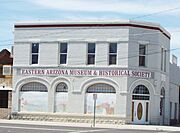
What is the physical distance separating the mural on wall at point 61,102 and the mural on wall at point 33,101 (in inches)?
40.4

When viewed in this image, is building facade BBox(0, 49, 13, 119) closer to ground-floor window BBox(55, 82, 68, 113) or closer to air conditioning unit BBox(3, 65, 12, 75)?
air conditioning unit BBox(3, 65, 12, 75)

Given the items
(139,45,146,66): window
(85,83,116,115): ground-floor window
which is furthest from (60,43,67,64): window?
(139,45,146,66): window

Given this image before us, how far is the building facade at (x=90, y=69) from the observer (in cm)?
4416

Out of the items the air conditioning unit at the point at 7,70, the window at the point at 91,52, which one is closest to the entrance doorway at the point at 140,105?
the window at the point at 91,52

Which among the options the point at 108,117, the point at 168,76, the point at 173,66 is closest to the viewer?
the point at 108,117

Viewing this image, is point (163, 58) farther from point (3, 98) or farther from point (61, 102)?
point (3, 98)

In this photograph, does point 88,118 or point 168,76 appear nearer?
point 88,118

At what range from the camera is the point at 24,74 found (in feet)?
153

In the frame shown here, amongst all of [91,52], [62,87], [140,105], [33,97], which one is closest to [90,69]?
[91,52]

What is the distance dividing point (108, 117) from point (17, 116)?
328 inches

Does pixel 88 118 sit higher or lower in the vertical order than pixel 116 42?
lower

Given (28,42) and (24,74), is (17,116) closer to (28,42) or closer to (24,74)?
(24,74)

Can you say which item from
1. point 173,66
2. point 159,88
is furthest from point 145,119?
point 173,66

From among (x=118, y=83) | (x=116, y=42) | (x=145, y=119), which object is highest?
(x=116, y=42)
